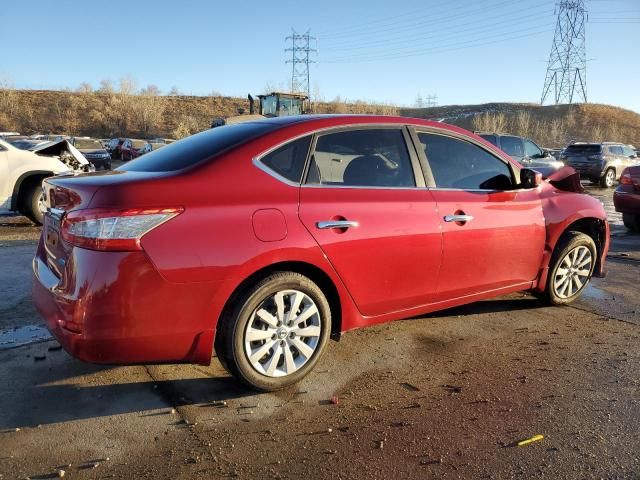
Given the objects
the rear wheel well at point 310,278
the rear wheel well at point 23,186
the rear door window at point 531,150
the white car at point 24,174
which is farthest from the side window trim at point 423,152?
the rear door window at point 531,150

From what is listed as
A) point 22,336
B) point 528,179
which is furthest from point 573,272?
point 22,336

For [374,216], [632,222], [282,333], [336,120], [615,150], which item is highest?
[336,120]

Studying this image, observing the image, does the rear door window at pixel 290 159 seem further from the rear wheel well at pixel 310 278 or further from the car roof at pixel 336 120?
the rear wheel well at pixel 310 278

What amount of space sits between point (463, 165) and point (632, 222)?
7.18 m

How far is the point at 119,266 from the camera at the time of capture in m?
2.62

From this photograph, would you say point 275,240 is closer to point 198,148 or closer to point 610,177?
point 198,148

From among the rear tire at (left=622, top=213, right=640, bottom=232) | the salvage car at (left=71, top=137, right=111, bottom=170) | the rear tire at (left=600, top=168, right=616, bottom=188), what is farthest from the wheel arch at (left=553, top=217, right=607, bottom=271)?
the salvage car at (left=71, top=137, right=111, bottom=170)

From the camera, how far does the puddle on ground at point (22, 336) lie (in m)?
3.78

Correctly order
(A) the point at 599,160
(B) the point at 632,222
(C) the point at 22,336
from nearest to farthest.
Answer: (C) the point at 22,336, (B) the point at 632,222, (A) the point at 599,160

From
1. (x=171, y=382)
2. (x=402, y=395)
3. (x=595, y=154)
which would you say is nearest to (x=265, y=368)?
(x=171, y=382)

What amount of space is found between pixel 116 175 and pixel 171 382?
132 centimetres

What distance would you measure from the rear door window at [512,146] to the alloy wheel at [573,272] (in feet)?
34.7

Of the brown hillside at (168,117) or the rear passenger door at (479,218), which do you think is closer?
A: the rear passenger door at (479,218)

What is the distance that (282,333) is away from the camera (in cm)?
314
